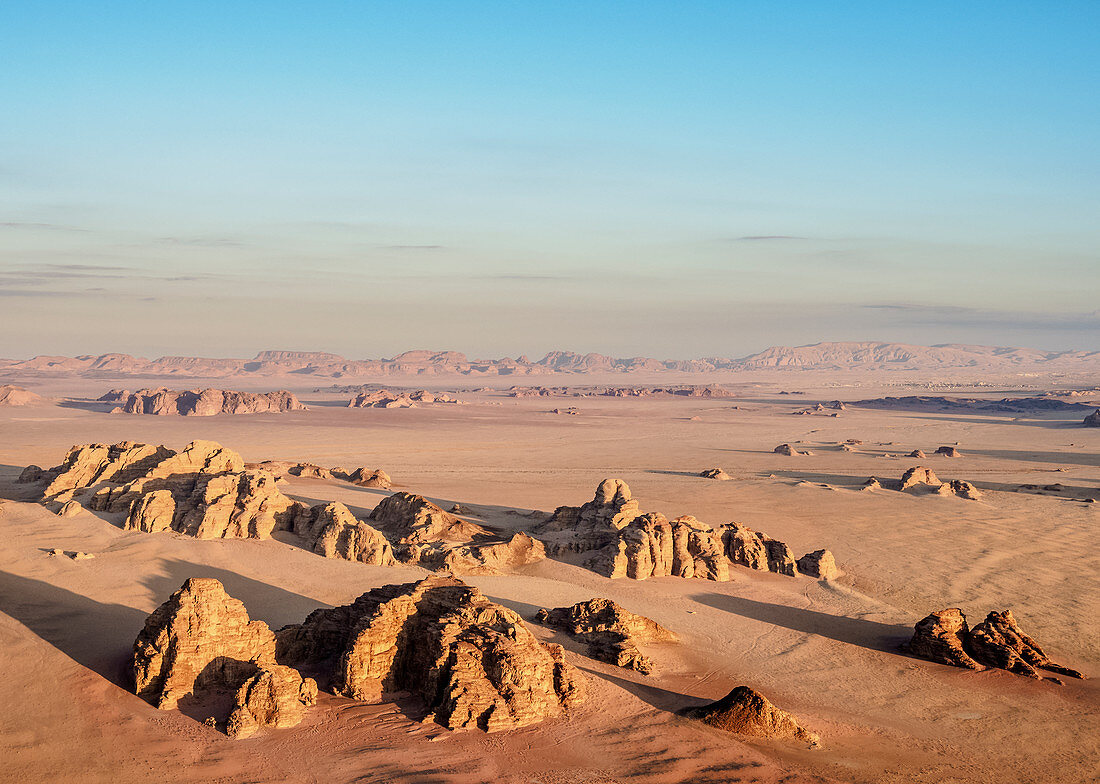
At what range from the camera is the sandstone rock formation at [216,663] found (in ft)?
47.3

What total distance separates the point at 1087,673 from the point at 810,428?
3228 inches

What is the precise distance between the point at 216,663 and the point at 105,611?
5.44m

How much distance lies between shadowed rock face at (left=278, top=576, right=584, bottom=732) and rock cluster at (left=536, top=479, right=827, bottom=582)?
9.25 m

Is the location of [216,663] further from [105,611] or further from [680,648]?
[680,648]

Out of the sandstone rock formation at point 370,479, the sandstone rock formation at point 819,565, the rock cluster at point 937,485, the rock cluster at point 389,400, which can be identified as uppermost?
the rock cluster at point 937,485

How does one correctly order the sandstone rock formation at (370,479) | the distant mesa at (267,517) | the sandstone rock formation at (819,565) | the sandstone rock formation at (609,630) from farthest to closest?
the sandstone rock formation at (370,479) → the sandstone rock formation at (819,565) → the distant mesa at (267,517) → the sandstone rock formation at (609,630)

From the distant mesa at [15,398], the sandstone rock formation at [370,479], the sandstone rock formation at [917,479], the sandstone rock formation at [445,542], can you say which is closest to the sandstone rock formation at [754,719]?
the sandstone rock formation at [445,542]

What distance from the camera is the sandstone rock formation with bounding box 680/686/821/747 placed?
48.7ft

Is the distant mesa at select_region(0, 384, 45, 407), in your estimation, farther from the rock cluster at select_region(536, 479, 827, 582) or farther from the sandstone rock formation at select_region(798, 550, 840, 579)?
the sandstone rock formation at select_region(798, 550, 840, 579)

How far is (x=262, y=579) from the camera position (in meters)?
22.4

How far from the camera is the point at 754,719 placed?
14.9 metres

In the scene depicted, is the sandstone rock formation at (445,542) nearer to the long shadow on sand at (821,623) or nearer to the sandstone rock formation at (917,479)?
the long shadow on sand at (821,623)

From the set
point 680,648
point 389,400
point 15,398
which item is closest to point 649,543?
point 680,648

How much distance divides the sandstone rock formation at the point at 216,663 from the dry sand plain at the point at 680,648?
45 centimetres
